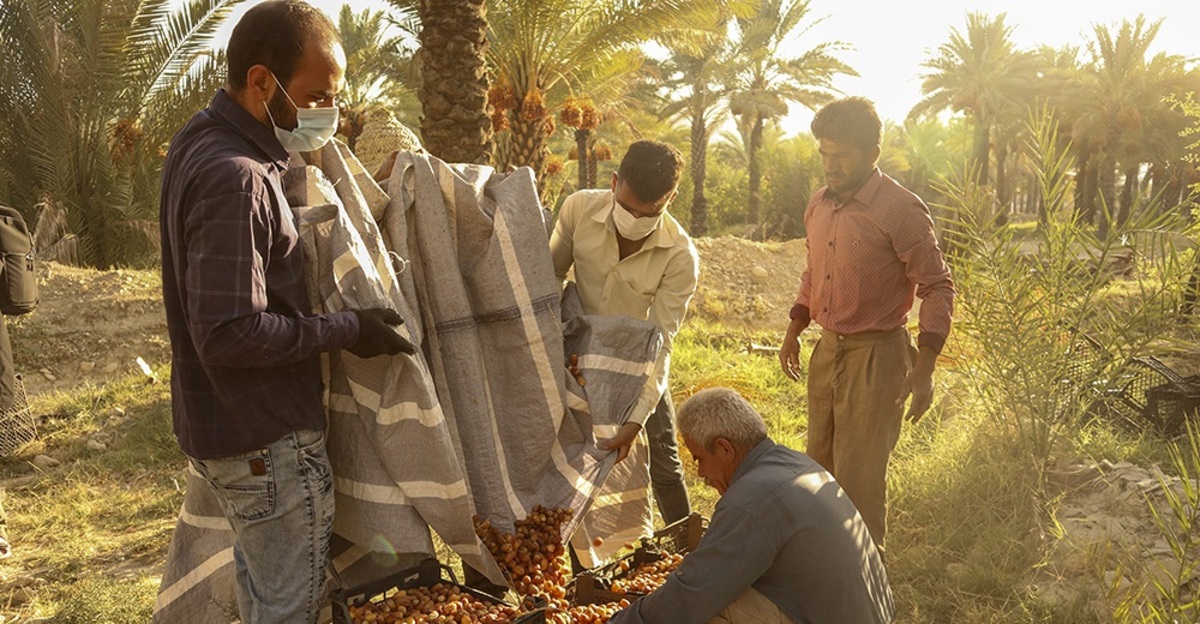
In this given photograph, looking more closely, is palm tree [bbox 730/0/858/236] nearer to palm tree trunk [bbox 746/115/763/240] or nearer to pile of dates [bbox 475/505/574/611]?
palm tree trunk [bbox 746/115/763/240]

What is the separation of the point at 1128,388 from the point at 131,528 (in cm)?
665

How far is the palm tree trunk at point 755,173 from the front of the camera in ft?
92.9

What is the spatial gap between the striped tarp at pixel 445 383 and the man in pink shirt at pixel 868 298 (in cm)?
107

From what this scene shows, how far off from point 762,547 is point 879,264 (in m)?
1.73

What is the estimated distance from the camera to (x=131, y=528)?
5.70 metres

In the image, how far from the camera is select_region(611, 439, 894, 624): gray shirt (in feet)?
8.19

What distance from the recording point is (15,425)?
16.5ft

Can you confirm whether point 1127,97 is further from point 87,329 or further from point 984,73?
point 87,329

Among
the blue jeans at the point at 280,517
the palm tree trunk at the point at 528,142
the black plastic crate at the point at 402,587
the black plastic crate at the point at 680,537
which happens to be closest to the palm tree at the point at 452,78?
the palm tree trunk at the point at 528,142

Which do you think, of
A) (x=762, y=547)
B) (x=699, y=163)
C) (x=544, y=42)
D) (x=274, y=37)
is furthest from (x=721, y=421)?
(x=699, y=163)

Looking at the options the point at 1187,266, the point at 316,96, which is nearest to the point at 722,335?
the point at 1187,266

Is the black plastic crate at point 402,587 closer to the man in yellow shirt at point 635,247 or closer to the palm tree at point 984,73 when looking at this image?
the man in yellow shirt at point 635,247

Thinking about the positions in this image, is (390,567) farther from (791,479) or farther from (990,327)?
(990,327)

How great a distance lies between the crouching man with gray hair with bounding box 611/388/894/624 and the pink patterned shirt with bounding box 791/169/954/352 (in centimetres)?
133
